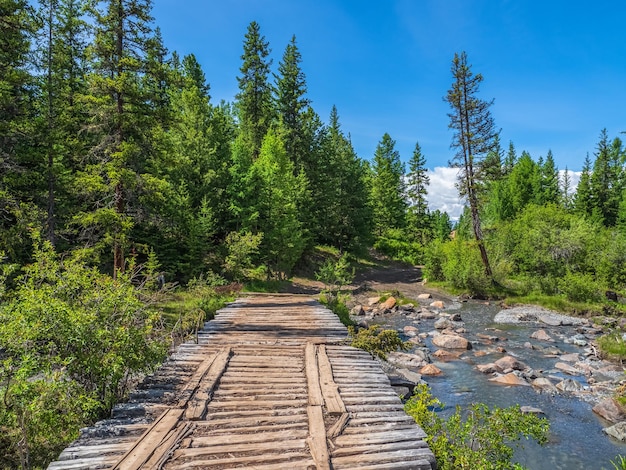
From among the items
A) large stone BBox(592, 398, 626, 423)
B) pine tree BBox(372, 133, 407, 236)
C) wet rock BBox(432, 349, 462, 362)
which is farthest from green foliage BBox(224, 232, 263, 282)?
pine tree BBox(372, 133, 407, 236)

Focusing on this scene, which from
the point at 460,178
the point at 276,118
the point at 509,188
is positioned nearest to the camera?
the point at 460,178

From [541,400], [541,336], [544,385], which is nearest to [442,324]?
[541,336]

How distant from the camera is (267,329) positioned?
10.2 meters

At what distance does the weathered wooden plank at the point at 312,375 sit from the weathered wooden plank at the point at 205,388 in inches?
57.0

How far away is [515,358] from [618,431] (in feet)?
17.4

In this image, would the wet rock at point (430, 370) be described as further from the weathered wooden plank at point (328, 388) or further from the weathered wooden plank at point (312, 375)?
the weathered wooden plank at point (328, 388)

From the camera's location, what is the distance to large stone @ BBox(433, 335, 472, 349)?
1525 centimetres

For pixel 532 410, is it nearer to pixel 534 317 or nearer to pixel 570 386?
pixel 570 386

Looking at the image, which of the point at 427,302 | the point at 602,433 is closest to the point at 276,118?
the point at 427,302

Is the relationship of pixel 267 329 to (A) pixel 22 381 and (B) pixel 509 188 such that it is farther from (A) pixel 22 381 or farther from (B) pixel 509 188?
(B) pixel 509 188

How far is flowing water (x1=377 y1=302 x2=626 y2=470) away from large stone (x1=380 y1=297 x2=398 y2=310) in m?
4.56

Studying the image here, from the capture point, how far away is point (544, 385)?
1108 cm

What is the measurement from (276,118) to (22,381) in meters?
37.1

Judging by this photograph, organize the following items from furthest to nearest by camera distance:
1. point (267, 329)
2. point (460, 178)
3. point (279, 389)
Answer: point (460, 178) < point (267, 329) < point (279, 389)
